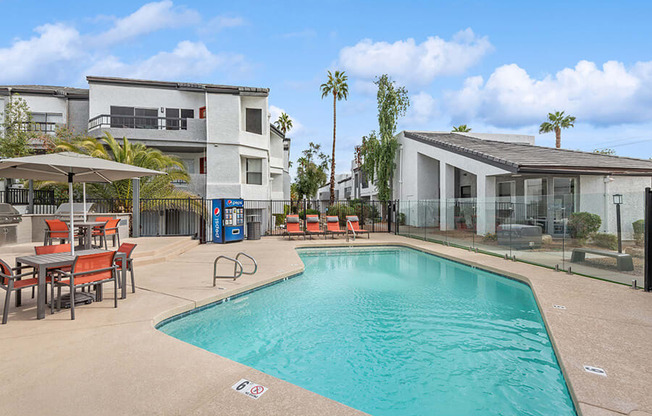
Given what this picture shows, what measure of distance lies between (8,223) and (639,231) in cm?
1750

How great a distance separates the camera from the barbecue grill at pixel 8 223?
10188mm

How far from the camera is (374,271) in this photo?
10.1 metres

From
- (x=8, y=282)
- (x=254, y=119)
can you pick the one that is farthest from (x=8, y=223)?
(x=254, y=119)

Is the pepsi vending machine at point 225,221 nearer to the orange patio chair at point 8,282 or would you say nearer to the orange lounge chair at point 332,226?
the orange lounge chair at point 332,226

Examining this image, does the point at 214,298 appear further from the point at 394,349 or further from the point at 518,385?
the point at 518,385

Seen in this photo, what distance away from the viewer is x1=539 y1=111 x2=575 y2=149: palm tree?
3222 cm

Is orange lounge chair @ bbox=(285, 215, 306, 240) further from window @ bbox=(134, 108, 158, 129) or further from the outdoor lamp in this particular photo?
the outdoor lamp

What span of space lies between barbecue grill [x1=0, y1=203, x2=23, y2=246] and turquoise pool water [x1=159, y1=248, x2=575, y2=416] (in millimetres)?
9385

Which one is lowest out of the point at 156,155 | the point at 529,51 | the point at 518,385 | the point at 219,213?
the point at 518,385

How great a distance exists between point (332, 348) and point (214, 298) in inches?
104

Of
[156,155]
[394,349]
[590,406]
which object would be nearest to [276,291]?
[394,349]

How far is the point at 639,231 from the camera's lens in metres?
6.98

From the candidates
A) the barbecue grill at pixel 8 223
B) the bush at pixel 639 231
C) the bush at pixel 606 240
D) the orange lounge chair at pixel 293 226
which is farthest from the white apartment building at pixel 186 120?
the bush at pixel 639 231

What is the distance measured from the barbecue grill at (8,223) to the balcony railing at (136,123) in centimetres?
903
